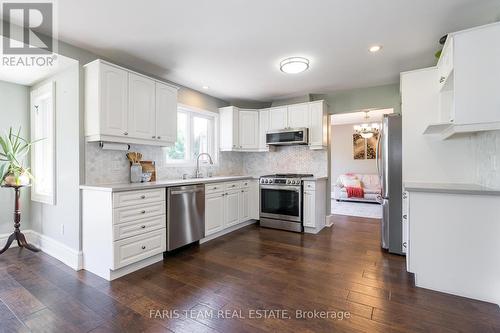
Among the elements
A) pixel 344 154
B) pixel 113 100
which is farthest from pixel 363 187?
pixel 113 100

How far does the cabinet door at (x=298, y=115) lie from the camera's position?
4.38 metres

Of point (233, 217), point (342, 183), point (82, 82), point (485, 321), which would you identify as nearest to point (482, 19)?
point (485, 321)

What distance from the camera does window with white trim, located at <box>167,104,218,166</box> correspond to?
404 cm

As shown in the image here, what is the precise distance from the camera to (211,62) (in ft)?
10.3

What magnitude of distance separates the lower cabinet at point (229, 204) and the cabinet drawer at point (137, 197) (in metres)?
0.85

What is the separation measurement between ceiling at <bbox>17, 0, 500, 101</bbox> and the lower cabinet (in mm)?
1815

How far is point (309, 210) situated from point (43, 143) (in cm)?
409

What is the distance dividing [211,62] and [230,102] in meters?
2.00

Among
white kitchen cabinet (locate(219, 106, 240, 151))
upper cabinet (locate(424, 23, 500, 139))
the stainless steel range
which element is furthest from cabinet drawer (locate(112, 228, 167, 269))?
upper cabinet (locate(424, 23, 500, 139))

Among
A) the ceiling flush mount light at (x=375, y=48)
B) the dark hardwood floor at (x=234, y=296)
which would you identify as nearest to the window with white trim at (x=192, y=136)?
the dark hardwood floor at (x=234, y=296)

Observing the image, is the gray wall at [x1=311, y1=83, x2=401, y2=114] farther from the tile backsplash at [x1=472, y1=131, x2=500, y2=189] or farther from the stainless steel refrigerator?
the tile backsplash at [x1=472, y1=131, x2=500, y2=189]

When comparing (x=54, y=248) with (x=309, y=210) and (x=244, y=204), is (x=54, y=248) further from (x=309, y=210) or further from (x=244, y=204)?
(x=309, y=210)

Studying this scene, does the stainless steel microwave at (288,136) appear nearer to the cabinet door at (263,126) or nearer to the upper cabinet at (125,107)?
the cabinet door at (263,126)

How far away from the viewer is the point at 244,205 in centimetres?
444
